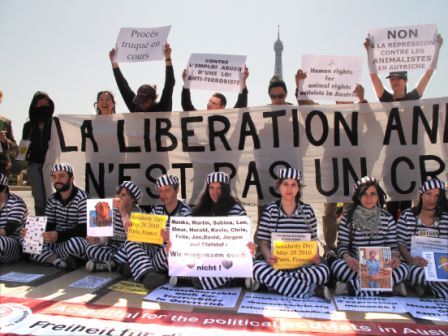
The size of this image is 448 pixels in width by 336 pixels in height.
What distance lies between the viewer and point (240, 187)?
617 centimetres

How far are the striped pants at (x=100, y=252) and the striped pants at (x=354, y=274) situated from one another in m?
2.80

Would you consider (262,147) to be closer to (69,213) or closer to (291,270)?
(291,270)

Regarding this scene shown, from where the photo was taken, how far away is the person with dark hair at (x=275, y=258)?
4391 millimetres

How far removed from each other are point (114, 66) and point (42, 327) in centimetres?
406

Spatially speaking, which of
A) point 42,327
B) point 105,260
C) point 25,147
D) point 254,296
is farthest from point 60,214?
point 254,296

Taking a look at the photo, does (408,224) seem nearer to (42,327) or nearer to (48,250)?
(42,327)

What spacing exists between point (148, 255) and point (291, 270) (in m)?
1.76

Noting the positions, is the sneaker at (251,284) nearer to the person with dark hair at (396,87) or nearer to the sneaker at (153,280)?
the sneaker at (153,280)

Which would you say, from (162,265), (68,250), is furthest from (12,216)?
(162,265)

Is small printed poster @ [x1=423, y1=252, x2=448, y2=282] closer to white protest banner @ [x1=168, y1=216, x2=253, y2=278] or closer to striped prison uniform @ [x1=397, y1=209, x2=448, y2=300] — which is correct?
striped prison uniform @ [x1=397, y1=209, x2=448, y2=300]

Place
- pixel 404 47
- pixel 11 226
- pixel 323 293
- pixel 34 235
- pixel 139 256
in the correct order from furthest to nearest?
pixel 404 47 → pixel 11 226 → pixel 34 235 → pixel 139 256 → pixel 323 293

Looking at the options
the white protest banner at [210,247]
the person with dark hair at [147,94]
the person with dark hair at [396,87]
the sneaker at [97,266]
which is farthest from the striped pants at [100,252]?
the person with dark hair at [396,87]

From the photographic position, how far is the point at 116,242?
5.63 m

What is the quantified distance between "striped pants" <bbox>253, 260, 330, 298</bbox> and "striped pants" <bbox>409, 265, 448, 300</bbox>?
0.92 metres
